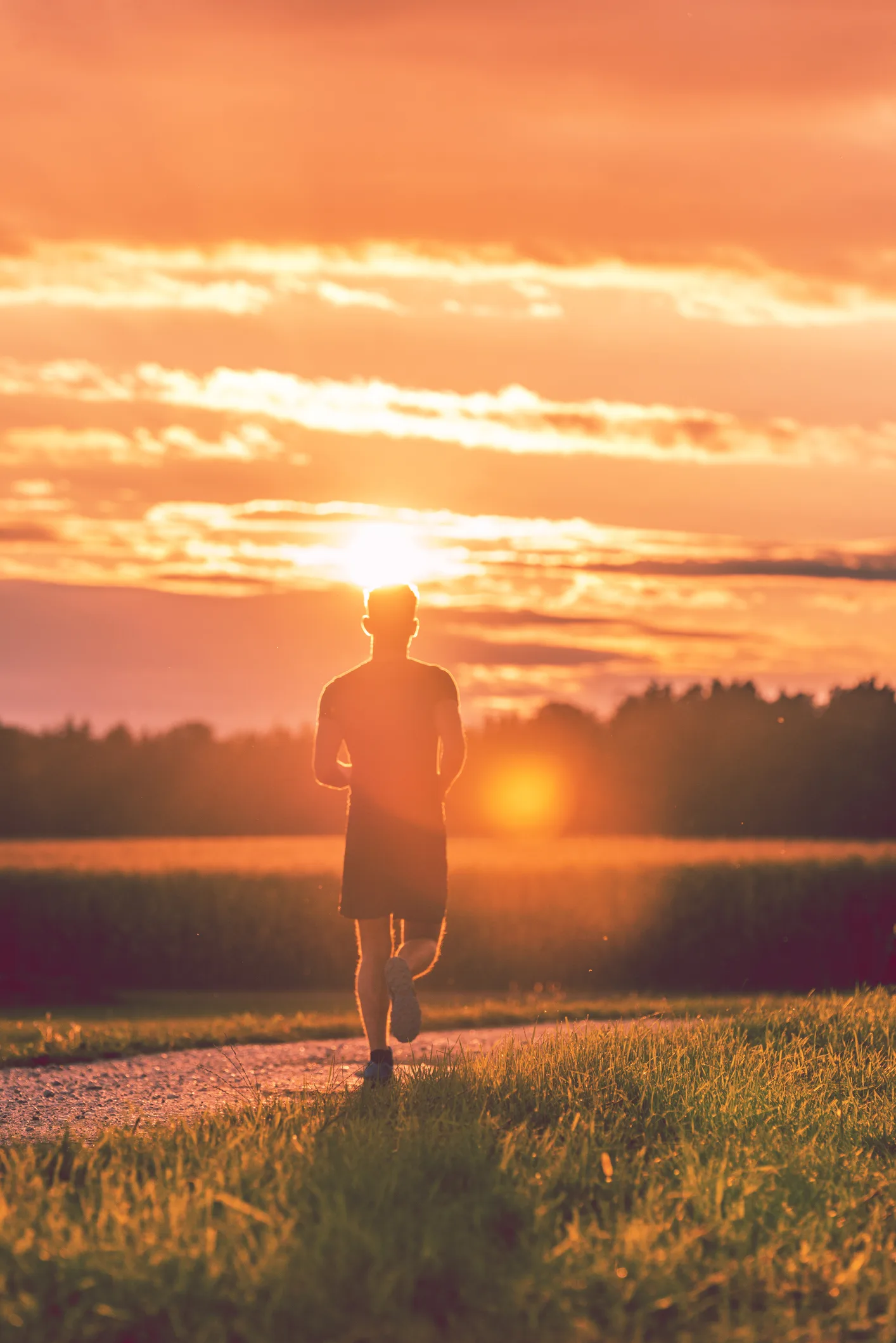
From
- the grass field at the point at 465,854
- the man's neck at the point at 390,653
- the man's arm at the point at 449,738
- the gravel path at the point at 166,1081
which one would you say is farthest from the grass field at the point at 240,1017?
the man's neck at the point at 390,653

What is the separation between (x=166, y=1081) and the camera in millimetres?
9016

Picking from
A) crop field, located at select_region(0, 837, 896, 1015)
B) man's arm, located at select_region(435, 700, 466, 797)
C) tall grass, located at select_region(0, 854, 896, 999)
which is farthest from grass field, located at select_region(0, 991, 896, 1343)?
tall grass, located at select_region(0, 854, 896, 999)

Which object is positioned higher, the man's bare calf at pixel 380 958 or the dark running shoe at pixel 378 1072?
the man's bare calf at pixel 380 958

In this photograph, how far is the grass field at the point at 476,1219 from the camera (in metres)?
4.68

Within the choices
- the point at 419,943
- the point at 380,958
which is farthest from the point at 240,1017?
the point at 419,943

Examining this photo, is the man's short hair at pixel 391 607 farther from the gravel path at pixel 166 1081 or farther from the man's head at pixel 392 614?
the gravel path at pixel 166 1081

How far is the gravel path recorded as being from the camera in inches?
302

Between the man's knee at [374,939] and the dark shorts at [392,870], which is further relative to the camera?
the man's knee at [374,939]

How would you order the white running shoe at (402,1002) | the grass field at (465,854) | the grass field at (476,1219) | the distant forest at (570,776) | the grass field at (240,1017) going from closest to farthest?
the grass field at (476,1219) → the white running shoe at (402,1002) → the grass field at (240,1017) → the grass field at (465,854) → the distant forest at (570,776)

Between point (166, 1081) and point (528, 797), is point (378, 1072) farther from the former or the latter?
point (528, 797)

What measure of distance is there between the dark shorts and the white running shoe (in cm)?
35

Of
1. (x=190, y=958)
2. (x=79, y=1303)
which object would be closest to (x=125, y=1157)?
(x=79, y=1303)

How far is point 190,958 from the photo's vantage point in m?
19.0

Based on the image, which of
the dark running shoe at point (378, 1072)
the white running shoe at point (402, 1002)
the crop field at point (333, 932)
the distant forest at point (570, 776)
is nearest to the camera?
the white running shoe at point (402, 1002)
